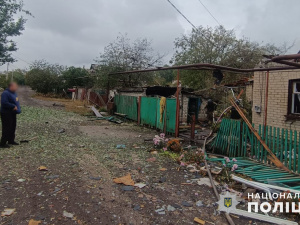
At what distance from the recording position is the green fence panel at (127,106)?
12672mm

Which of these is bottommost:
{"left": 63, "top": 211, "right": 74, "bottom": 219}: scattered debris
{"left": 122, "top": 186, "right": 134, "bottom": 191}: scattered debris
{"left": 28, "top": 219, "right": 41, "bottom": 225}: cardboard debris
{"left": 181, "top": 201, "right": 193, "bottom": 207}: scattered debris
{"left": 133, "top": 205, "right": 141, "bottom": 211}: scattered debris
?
{"left": 181, "top": 201, "right": 193, "bottom": 207}: scattered debris

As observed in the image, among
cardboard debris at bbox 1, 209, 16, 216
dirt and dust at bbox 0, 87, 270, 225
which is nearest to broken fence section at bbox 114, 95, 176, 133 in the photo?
dirt and dust at bbox 0, 87, 270, 225

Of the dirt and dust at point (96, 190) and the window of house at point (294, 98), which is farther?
the window of house at point (294, 98)

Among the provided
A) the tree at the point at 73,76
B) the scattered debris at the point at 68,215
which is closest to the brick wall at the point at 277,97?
the scattered debris at the point at 68,215

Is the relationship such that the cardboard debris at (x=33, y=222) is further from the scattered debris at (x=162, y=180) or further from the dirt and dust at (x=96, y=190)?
the scattered debris at (x=162, y=180)

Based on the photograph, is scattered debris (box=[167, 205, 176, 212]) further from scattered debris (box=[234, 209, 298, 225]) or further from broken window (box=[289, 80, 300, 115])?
broken window (box=[289, 80, 300, 115])

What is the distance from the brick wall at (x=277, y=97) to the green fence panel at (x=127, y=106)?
676cm

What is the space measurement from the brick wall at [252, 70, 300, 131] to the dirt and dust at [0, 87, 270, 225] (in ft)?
14.0

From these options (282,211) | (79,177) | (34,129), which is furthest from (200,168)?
(34,129)

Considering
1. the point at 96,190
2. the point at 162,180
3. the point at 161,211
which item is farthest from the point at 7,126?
the point at 161,211

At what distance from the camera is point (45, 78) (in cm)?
3044

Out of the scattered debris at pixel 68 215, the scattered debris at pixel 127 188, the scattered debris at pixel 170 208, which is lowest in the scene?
the scattered debris at pixel 170 208

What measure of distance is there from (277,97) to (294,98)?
1.62 ft

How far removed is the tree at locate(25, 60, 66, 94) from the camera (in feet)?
99.7
